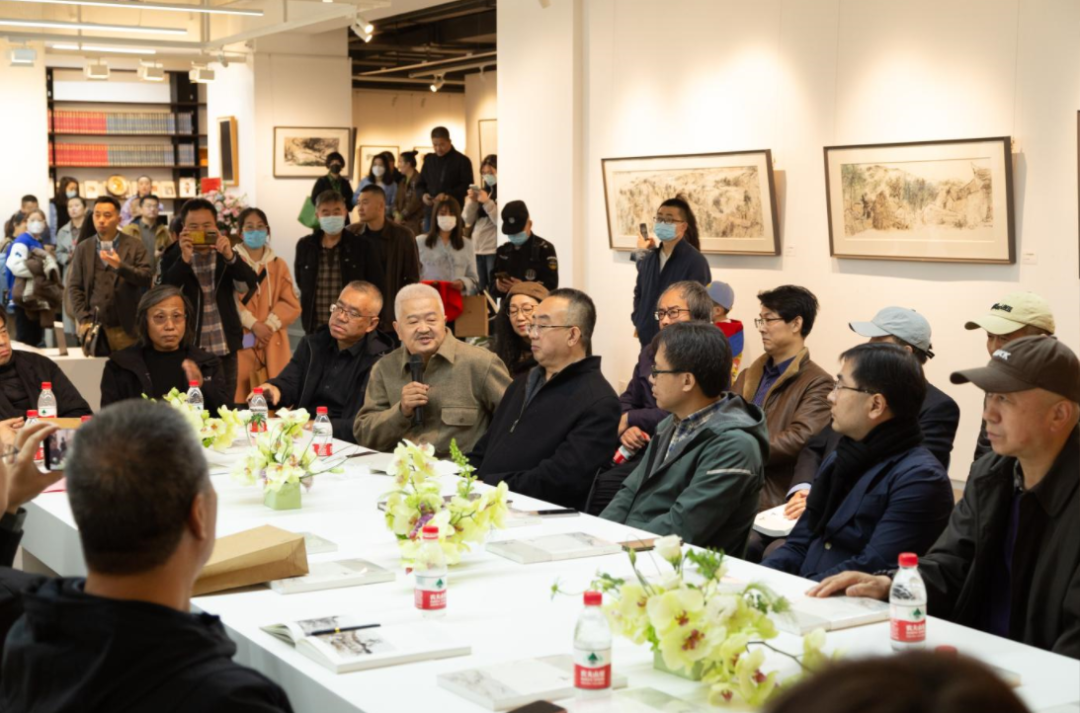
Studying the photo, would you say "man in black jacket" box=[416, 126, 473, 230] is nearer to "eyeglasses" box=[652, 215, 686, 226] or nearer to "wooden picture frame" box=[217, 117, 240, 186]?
"wooden picture frame" box=[217, 117, 240, 186]

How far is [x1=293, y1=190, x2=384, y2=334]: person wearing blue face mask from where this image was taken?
9.52 metres

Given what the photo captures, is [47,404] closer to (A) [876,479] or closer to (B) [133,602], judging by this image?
(A) [876,479]

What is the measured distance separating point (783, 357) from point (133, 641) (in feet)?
14.2

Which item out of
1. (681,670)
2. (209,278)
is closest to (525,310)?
(209,278)

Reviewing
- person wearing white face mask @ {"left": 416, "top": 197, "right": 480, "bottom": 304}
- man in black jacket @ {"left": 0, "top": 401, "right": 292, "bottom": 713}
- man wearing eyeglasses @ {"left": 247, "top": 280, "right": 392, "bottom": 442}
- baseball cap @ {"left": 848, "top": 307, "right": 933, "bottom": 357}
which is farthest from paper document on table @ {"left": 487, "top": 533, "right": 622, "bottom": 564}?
person wearing white face mask @ {"left": 416, "top": 197, "right": 480, "bottom": 304}

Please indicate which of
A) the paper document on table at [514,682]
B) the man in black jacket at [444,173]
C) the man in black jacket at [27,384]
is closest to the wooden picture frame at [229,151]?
the man in black jacket at [444,173]

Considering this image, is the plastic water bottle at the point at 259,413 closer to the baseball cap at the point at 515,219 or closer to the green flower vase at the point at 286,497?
the green flower vase at the point at 286,497

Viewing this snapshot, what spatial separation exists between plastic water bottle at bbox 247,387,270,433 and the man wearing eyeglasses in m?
0.18

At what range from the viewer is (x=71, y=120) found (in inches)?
782

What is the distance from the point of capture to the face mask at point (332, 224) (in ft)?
31.2

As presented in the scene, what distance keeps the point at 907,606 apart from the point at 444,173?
12186 millimetres

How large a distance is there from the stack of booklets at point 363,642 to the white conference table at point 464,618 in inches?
0.8

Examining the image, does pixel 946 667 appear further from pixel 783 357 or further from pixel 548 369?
pixel 783 357

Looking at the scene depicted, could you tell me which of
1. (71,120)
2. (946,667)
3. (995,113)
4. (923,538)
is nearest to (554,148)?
(995,113)
